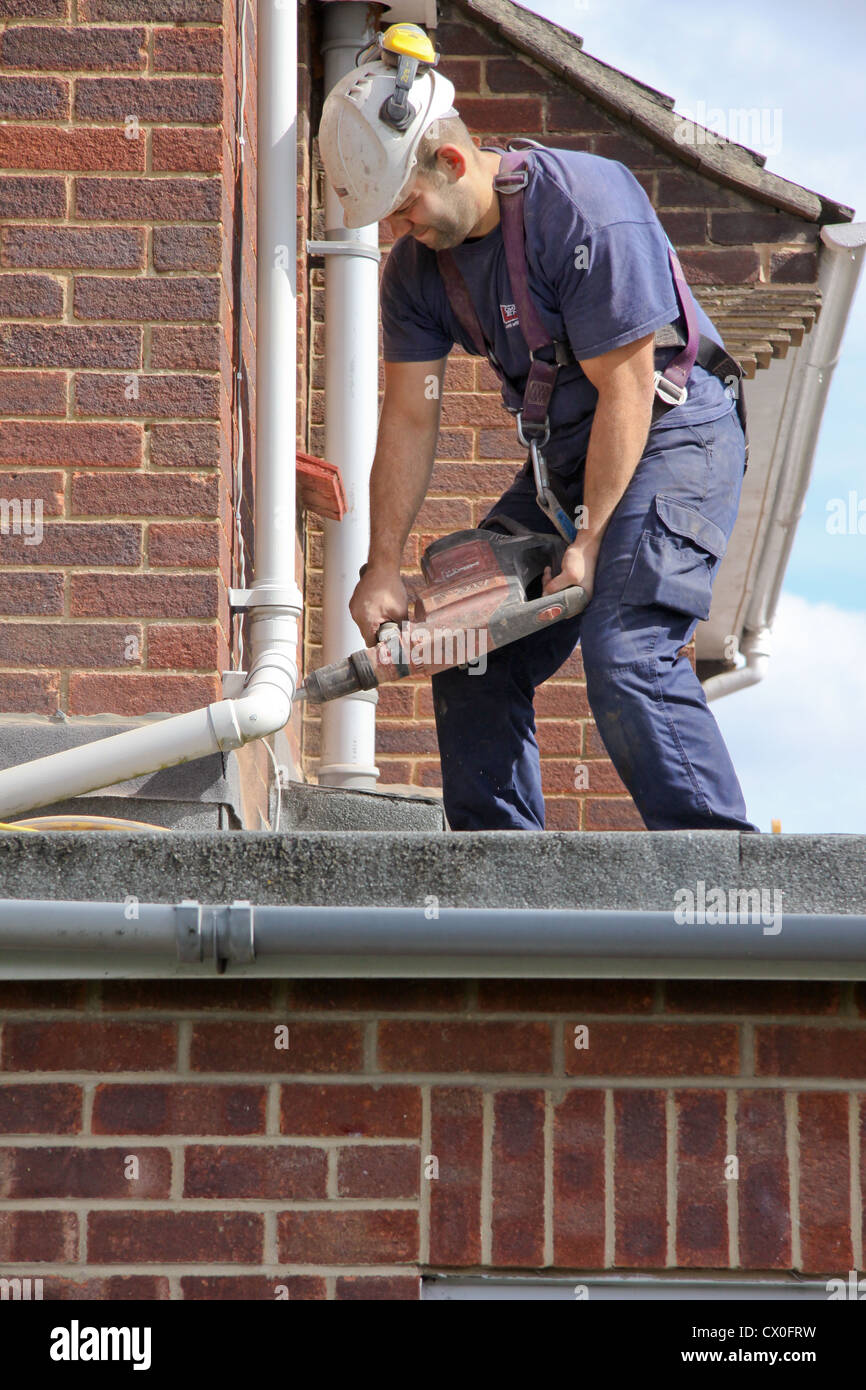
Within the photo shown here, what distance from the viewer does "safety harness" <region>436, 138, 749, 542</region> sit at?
316cm

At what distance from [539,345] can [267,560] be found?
90 centimetres

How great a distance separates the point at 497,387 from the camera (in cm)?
534

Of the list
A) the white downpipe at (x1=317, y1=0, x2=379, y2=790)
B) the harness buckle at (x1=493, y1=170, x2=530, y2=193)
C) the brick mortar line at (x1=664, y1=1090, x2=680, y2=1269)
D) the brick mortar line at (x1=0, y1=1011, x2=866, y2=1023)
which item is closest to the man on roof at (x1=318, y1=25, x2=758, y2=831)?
the harness buckle at (x1=493, y1=170, x2=530, y2=193)

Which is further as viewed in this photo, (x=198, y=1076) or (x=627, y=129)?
(x=627, y=129)

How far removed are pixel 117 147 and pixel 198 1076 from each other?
1925 millimetres

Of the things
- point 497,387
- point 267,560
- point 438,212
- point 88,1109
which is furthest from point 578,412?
point 497,387

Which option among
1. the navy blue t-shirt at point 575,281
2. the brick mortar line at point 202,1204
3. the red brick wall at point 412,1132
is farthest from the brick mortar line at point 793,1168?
the navy blue t-shirt at point 575,281

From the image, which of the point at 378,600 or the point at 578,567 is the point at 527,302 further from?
the point at 378,600

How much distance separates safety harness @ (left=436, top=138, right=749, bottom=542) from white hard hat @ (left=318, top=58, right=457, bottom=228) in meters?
0.19

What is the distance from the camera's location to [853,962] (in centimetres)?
233

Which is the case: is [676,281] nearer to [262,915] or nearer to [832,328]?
[262,915]

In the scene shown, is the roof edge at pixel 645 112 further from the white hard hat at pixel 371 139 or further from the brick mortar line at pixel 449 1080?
the brick mortar line at pixel 449 1080
